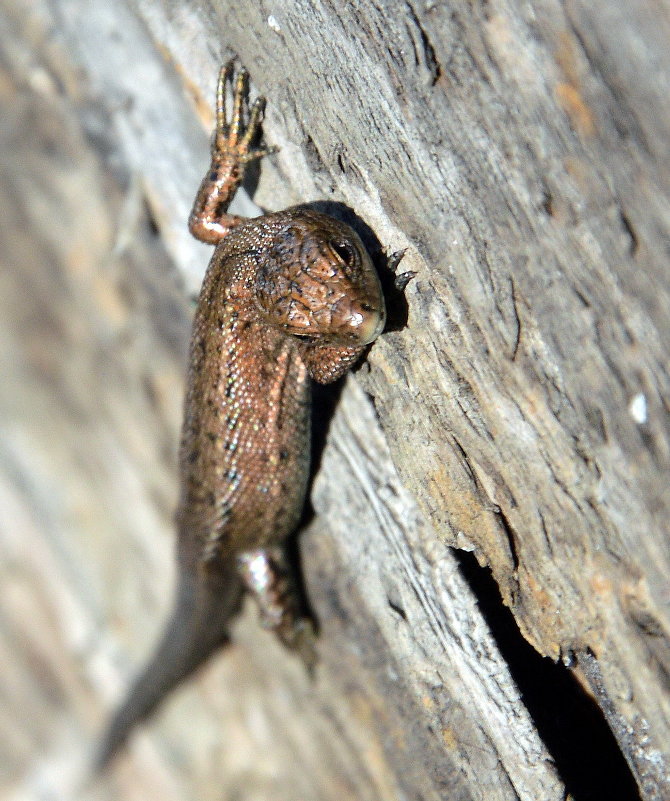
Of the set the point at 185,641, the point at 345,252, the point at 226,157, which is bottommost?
the point at 185,641

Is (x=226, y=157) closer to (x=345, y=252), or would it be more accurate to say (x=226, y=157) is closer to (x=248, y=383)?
(x=345, y=252)

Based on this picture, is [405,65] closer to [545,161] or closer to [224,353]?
[545,161]

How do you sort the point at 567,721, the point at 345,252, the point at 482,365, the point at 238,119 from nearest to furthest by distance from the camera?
the point at 482,365
the point at 567,721
the point at 345,252
the point at 238,119

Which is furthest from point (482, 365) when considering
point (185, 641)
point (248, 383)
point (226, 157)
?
point (185, 641)

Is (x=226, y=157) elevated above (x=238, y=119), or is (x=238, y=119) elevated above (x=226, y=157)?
(x=238, y=119)

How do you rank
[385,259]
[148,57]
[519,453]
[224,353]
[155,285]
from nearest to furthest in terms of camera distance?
[519,453]
[385,259]
[224,353]
[148,57]
[155,285]

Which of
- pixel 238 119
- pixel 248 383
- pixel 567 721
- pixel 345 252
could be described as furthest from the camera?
pixel 248 383

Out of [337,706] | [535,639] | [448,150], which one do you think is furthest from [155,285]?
[535,639]
